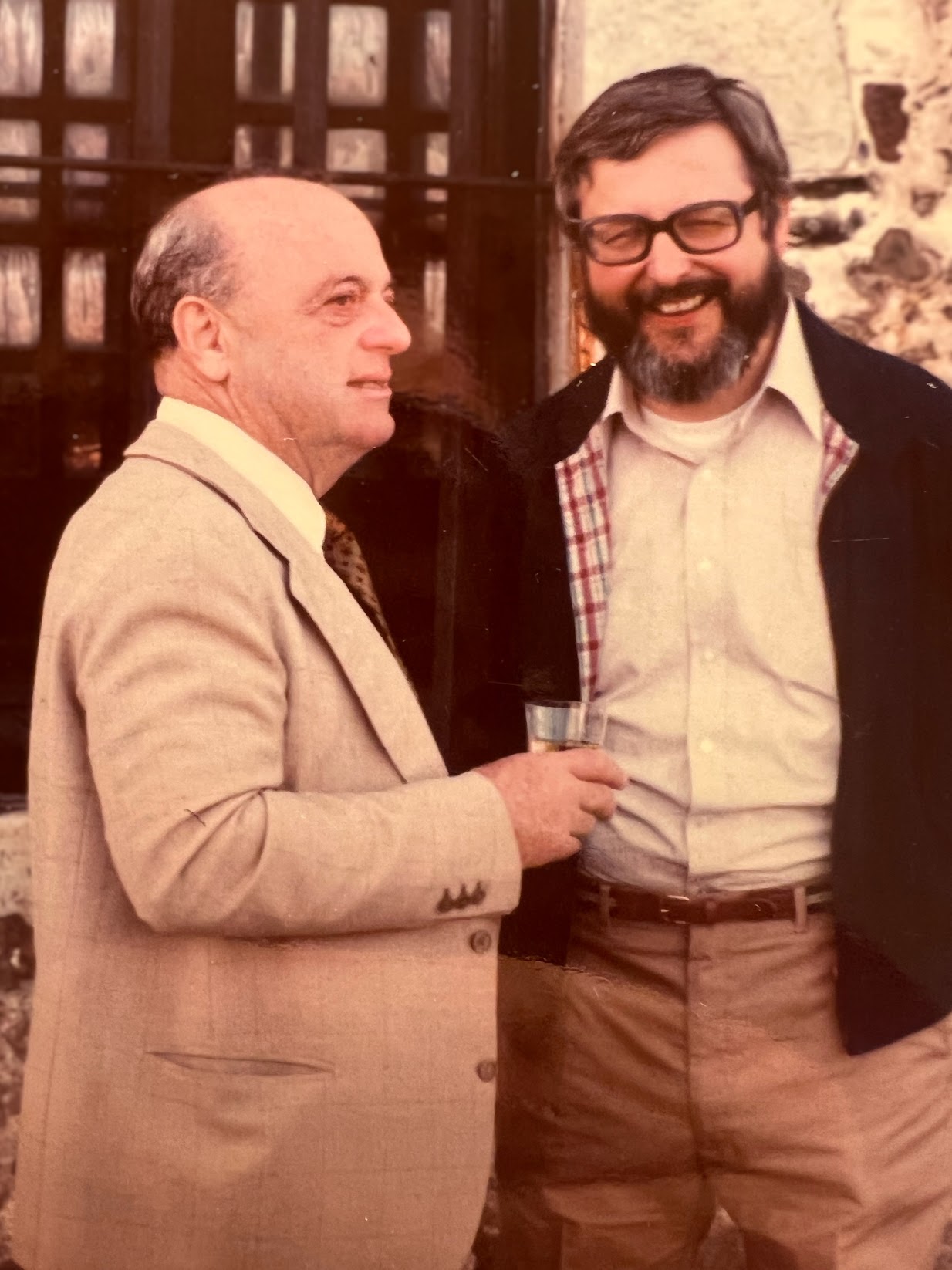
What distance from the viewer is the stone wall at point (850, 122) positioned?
262cm

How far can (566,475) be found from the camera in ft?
7.86

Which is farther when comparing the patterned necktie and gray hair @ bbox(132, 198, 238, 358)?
the patterned necktie

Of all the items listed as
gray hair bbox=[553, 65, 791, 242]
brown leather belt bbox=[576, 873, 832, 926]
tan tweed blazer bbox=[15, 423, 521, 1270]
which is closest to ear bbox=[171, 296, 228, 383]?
tan tweed blazer bbox=[15, 423, 521, 1270]

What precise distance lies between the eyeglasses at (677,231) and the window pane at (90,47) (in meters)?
0.96

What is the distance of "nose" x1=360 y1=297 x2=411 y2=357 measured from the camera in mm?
2135

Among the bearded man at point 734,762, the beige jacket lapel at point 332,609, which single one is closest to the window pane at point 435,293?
the bearded man at point 734,762

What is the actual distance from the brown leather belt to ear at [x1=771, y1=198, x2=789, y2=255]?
981mm

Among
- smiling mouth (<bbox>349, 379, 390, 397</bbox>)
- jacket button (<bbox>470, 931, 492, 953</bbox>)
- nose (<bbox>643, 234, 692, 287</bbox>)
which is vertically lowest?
jacket button (<bbox>470, 931, 492, 953</bbox>)

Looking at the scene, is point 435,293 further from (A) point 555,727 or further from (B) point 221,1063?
(B) point 221,1063

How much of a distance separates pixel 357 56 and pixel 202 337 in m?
0.95

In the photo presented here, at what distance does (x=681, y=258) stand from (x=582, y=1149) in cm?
135

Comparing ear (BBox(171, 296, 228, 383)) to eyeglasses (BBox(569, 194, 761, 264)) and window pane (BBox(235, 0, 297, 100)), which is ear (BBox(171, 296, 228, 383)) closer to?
eyeglasses (BBox(569, 194, 761, 264))

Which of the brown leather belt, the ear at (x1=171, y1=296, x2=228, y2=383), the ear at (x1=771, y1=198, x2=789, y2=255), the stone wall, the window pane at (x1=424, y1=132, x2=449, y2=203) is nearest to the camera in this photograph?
the ear at (x1=171, y1=296, x2=228, y2=383)

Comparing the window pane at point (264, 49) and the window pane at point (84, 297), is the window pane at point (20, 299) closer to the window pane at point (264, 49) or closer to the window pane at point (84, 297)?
the window pane at point (84, 297)
